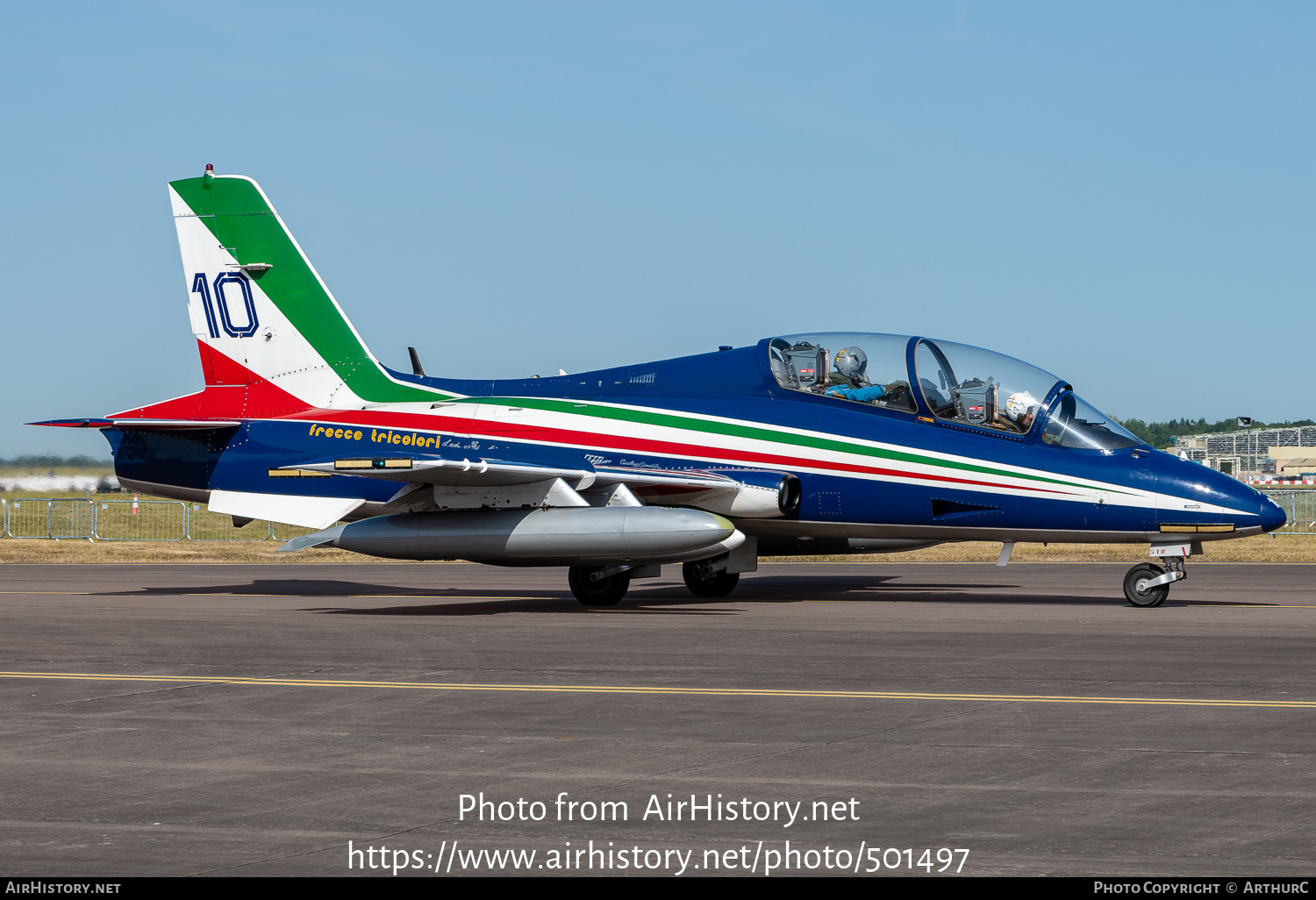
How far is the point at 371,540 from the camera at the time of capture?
57.5ft

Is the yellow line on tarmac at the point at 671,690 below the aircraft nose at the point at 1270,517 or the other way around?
below

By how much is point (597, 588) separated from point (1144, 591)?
6812mm

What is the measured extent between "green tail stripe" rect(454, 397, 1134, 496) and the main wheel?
2.07 meters

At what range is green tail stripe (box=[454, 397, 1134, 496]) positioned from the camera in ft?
54.3

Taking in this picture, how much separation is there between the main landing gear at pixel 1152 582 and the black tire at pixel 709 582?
5.50 m

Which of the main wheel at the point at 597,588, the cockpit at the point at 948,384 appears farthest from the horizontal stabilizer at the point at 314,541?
the cockpit at the point at 948,384

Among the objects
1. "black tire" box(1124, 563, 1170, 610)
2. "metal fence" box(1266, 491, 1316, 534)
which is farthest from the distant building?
"black tire" box(1124, 563, 1170, 610)

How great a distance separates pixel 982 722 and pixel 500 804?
3.56 metres

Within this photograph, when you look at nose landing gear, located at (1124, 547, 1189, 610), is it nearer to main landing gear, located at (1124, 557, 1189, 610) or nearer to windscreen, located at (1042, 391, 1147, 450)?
main landing gear, located at (1124, 557, 1189, 610)

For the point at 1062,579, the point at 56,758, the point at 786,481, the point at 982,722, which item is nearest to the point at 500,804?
the point at 56,758

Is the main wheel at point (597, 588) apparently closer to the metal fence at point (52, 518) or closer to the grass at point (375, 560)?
the grass at point (375, 560)

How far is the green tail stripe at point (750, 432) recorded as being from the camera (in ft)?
54.3

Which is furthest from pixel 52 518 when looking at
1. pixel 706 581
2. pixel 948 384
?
pixel 948 384

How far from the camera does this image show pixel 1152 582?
16.6m
